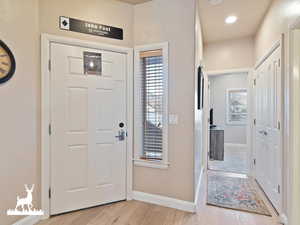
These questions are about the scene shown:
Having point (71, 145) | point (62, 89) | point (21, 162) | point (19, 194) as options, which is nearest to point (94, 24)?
point (62, 89)

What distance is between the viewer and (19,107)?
1972 mm

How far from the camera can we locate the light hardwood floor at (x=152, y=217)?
2.14 metres

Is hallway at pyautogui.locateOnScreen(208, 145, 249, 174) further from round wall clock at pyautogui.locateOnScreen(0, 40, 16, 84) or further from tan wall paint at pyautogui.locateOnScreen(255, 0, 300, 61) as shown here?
round wall clock at pyautogui.locateOnScreen(0, 40, 16, 84)

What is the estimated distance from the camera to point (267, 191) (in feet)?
9.21

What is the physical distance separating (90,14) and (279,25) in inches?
93.9

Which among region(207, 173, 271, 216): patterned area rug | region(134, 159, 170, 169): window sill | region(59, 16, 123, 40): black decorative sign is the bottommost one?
region(207, 173, 271, 216): patterned area rug

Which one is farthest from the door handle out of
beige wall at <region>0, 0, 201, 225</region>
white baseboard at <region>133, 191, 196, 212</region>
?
white baseboard at <region>133, 191, 196, 212</region>

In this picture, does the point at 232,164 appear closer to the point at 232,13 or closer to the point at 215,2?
the point at 232,13

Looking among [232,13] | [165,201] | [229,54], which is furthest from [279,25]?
[165,201]

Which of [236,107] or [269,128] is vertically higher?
[236,107]

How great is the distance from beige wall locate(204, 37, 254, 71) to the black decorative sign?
7.49 ft

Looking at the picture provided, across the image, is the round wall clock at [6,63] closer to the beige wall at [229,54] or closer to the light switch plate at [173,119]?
the light switch plate at [173,119]

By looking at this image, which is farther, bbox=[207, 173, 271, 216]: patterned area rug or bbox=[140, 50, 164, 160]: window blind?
bbox=[140, 50, 164, 160]: window blind

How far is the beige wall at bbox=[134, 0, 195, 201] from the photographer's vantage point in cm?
242
